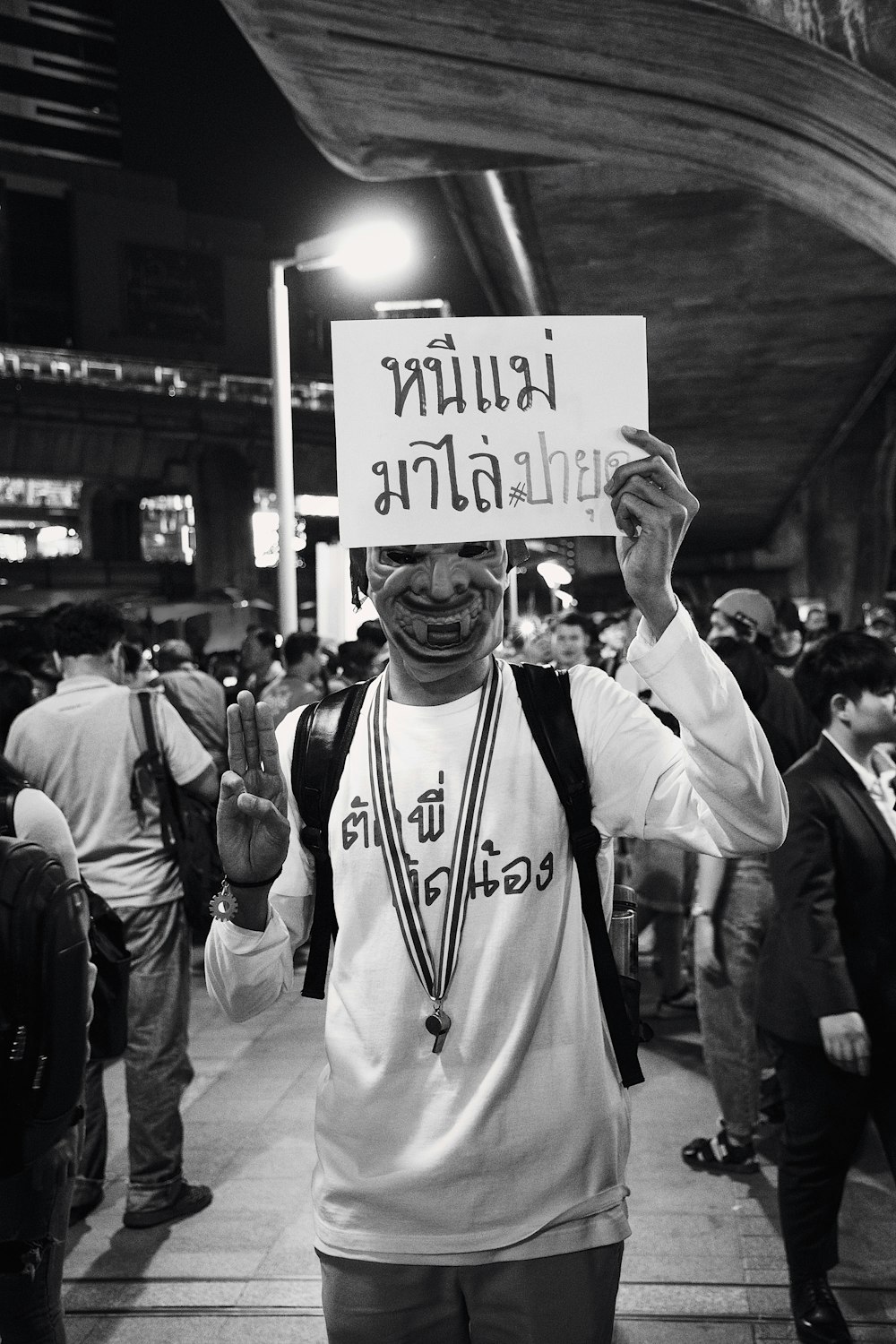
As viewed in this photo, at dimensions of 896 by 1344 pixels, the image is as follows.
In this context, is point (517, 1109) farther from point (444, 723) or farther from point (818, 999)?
point (818, 999)

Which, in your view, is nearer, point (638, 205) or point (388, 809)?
point (388, 809)

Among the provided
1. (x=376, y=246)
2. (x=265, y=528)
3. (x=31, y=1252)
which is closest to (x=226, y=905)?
(x=31, y=1252)

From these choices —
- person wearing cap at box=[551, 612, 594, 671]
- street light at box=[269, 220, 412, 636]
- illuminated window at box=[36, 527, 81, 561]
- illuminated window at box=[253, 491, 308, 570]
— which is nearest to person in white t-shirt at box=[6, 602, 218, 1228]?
person wearing cap at box=[551, 612, 594, 671]

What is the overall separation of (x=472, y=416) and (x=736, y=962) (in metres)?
3.65

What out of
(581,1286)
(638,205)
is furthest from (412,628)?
(638,205)

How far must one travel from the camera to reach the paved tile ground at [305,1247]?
4145mm

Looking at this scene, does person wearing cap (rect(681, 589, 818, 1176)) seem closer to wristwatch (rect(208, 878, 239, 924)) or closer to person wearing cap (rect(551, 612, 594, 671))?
wristwatch (rect(208, 878, 239, 924))

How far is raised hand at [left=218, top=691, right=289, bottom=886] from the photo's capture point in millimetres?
2188

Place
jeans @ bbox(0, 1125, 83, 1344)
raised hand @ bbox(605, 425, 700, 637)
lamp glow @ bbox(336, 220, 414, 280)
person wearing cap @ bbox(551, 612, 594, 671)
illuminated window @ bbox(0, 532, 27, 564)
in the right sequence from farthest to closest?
illuminated window @ bbox(0, 532, 27, 564), lamp glow @ bbox(336, 220, 414, 280), person wearing cap @ bbox(551, 612, 594, 671), jeans @ bbox(0, 1125, 83, 1344), raised hand @ bbox(605, 425, 700, 637)

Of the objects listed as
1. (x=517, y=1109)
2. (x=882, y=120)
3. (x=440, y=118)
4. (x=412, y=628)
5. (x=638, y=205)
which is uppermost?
(x=638, y=205)

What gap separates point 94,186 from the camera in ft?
170

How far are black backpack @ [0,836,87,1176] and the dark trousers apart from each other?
6.93 feet

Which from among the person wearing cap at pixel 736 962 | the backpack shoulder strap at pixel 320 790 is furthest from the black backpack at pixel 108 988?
the person wearing cap at pixel 736 962

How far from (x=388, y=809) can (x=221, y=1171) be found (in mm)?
3644
